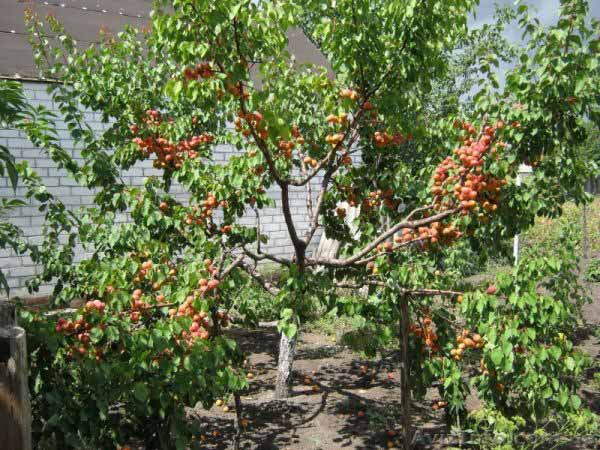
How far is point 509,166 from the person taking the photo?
9.96 feet

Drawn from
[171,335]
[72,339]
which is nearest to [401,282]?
[171,335]

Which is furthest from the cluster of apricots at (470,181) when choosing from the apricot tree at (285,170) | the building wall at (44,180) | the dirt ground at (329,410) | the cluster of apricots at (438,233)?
the building wall at (44,180)

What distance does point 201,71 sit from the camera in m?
2.56

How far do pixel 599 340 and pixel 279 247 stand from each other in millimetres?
4531

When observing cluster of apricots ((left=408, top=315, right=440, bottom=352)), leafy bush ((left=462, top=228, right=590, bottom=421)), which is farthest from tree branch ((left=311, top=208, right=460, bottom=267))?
cluster of apricots ((left=408, top=315, right=440, bottom=352))

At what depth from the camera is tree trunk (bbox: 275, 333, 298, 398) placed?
4824 millimetres

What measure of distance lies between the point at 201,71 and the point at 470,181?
1.46m

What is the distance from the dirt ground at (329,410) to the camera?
4.19 meters

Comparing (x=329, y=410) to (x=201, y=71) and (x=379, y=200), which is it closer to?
(x=379, y=200)

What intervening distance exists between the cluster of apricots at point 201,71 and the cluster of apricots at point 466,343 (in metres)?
1.89

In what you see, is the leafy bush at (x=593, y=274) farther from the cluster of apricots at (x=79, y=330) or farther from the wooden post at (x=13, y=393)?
the wooden post at (x=13, y=393)

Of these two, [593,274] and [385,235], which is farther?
[593,274]

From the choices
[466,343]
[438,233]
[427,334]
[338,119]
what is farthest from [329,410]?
[338,119]

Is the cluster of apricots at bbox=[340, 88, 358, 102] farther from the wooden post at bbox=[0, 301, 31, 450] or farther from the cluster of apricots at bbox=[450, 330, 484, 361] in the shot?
the wooden post at bbox=[0, 301, 31, 450]
